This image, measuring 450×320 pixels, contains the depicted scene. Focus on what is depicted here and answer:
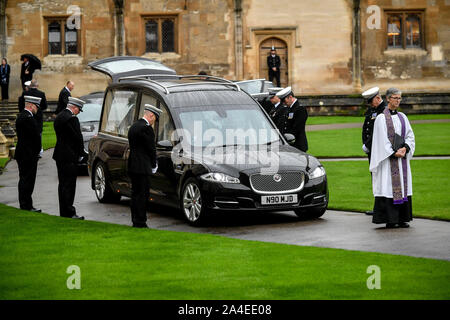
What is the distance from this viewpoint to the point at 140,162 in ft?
41.4

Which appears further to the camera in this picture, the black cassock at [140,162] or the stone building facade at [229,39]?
the stone building facade at [229,39]

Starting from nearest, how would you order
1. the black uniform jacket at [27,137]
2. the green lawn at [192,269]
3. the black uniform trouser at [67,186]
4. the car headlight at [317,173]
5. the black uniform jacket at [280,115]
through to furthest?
the green lawn at [192,269], the car headlight at [317,173], the black uniform trouser at [67,186], the black uniform jacket at [27,137], the black uniform jacket at [280,115]

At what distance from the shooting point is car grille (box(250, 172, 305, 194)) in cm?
1303

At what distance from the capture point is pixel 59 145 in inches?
545

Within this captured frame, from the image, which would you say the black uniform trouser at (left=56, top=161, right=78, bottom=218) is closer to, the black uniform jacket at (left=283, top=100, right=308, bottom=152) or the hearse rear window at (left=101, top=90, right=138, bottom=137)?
the hearse rear window at (left=101, top=90, right=138, bottom=137)

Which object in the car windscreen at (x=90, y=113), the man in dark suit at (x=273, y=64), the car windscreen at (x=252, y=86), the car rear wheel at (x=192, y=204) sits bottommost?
the car rear wheel at (x=192, y=204)

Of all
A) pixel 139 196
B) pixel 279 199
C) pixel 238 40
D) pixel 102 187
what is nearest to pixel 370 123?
pixel 279 199

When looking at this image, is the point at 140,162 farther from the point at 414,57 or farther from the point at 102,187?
the point at 414,57

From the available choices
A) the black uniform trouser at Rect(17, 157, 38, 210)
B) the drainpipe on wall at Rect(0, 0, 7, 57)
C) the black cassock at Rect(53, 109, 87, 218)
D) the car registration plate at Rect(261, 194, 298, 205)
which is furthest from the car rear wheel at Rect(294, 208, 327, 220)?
the drainpipe on wall at Rect(0, 0, 7, 57)

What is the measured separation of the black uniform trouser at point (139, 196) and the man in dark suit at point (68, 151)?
1.42 metres

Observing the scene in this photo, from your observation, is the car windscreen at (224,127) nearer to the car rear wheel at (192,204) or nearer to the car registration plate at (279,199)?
the car rear wheel at (192,204)

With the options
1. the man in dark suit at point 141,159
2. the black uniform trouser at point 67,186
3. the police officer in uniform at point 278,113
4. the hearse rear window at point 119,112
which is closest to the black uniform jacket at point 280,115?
the police officer in uniform at point 278,113

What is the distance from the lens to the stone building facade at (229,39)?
4294 centimetres

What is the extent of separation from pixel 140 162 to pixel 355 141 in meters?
15.7
